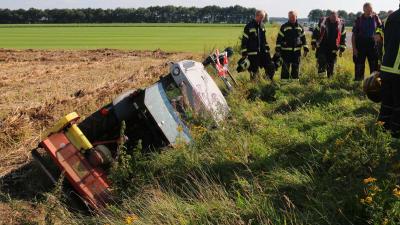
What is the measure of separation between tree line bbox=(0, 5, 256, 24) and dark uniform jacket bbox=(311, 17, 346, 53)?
6494cm

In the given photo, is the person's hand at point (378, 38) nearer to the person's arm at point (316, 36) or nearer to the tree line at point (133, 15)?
the person's arm at point (316, 36)

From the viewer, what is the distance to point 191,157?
4.94 meters

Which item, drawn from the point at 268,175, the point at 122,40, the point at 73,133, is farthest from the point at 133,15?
the point at 268,175

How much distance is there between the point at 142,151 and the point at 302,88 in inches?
152

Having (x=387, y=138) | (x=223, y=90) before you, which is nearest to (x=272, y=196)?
(x=387, y=138)

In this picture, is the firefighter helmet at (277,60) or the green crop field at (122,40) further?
the green crop field at (122,40)

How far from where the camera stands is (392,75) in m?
4.82

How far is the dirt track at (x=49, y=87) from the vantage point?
6.73 m

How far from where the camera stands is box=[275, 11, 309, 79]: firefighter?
9438mm

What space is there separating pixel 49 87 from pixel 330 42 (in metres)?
7.08

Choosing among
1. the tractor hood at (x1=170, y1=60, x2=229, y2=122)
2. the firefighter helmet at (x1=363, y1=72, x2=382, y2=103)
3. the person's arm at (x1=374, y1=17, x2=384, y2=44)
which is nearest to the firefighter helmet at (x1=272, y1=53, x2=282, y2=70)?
the person's arm at (x1=374, y1=17, x2=384, y2=44)

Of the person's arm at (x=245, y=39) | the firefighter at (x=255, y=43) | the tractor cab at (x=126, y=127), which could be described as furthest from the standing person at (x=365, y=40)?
the tractor cab at (x=126, y=127)

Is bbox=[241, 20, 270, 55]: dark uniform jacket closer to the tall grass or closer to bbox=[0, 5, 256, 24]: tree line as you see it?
the tall grass

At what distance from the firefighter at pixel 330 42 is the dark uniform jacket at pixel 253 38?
1333mm
